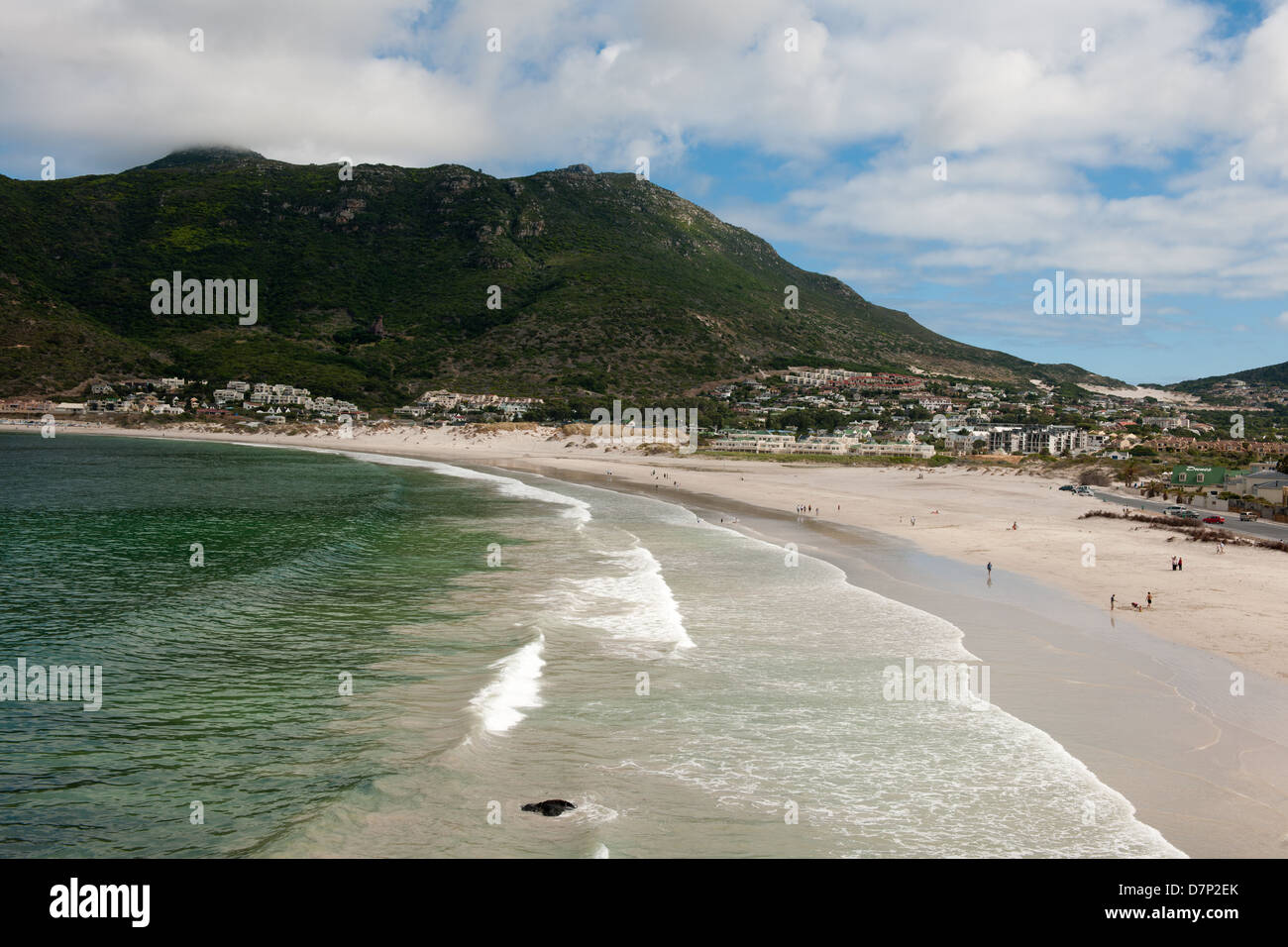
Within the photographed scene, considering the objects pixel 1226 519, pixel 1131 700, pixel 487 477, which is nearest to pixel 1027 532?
pixel 1226 519

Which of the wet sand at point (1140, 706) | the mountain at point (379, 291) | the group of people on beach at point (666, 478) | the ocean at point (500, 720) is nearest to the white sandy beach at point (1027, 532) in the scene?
the group of people on beach at point (666, 478)

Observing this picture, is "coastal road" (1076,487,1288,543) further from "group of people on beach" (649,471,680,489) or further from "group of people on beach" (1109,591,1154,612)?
"group of people on beach" (649,471,680,489)

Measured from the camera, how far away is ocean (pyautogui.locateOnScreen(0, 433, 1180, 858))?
993 centimetres

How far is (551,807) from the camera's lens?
1037 cm

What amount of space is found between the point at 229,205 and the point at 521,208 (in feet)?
216

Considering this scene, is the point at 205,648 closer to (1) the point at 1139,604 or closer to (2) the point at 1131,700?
(2) the point at 1131,700

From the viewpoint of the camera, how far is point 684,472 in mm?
83000

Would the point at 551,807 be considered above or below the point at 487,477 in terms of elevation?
below

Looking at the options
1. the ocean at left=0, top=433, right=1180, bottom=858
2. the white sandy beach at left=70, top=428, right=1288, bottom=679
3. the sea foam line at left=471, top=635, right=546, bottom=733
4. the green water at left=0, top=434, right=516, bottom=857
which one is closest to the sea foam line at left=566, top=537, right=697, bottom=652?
the ocean at left=0, top=433, right=1180, bottom=858

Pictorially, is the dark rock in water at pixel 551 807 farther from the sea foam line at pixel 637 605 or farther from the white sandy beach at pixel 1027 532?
the white sandy beach at pixel 1027 532

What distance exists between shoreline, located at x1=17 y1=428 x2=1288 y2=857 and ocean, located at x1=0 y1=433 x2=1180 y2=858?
84cm

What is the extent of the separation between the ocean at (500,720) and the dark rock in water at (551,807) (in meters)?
0.22

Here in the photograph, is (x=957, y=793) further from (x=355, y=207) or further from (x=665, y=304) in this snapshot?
(x=355, y=207)

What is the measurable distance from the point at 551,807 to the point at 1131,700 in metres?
11.8
